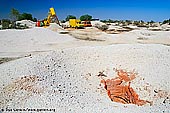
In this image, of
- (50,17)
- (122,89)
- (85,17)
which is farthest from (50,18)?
(85,17)

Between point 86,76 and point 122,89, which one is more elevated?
point 86,76

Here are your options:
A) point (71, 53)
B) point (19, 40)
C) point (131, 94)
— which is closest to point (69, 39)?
point (19, 40)

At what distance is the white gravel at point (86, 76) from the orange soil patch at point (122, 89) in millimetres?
294

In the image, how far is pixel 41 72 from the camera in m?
9.27

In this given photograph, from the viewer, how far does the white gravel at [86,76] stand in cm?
716

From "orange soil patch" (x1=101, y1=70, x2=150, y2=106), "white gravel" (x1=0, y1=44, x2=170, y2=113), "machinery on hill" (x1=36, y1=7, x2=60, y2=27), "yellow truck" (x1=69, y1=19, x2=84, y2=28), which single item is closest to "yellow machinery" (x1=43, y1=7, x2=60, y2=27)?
"machinery on hill" (x1=36, y1=7, x2=60, y2=27)

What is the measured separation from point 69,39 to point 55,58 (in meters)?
13.1

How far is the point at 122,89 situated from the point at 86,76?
5.62 ft

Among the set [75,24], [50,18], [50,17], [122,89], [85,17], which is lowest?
[122,89]

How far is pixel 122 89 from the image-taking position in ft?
30.9

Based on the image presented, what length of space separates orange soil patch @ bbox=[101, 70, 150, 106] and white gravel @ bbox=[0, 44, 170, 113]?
0.96 ft

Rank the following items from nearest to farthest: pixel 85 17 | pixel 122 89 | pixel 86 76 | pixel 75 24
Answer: pixel 122 89
pixel 86 76
pixel 75 24
pixel 85 17

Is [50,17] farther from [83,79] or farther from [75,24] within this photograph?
[83,79]

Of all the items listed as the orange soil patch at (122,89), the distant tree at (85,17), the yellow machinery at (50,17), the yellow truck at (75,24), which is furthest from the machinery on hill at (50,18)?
the distant tree at (85,17)
